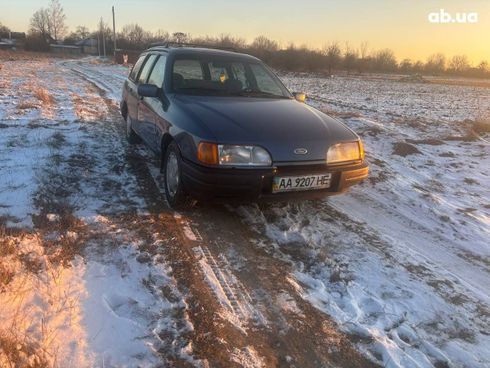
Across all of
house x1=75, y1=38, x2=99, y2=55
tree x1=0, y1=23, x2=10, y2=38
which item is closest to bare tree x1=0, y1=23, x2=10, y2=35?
tree x1=0, y1=23, x2=10, y2=38

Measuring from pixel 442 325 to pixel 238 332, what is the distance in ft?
4.49

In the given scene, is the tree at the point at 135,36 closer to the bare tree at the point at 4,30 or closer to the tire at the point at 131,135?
the bare tree at the point at 4,30

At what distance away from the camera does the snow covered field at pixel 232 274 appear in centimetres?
239

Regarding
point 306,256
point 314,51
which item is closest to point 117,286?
point 306,256

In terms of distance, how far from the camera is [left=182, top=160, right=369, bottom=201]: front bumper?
3.51 meters

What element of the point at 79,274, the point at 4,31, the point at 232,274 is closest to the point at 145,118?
the point at 79,274

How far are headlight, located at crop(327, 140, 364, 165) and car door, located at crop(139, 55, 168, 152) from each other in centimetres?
173

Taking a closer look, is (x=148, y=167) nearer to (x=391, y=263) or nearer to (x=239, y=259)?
(x=239, y=259)

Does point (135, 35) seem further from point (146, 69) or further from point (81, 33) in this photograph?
point (146, 69)

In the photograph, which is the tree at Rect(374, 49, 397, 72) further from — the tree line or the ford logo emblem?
the ford logo emblem

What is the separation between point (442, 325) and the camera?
2732mm

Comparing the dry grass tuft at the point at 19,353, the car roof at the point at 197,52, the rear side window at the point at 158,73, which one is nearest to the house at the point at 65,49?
the rear side window at the point at 158,73

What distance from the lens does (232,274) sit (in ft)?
10.3

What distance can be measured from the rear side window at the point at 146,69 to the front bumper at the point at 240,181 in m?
2.42
